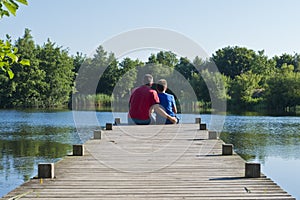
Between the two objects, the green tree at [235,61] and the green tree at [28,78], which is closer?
the green tree at [28,78]

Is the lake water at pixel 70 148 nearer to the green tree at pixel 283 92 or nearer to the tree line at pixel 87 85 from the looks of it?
the tree line at pixel 87 85

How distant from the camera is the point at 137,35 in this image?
883 cm

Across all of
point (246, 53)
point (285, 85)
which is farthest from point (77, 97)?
point (246, 53)

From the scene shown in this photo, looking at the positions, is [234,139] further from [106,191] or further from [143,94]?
[106,191]

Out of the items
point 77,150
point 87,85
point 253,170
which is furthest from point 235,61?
point 253,170

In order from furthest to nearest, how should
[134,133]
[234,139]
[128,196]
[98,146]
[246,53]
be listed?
[246,53]
[234,139]
[134,133]
[98,146]
[128,196]

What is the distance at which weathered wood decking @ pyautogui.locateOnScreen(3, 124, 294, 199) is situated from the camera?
4.50 metres

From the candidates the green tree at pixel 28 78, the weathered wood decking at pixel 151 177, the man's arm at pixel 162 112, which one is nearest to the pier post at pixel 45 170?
the weathered wood decking at pixel 151 177

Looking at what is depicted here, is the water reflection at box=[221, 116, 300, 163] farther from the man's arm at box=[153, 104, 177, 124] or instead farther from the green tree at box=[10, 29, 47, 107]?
the green tree at box=[10, 29, 47, 107]

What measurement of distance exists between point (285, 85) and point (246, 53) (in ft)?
70.2

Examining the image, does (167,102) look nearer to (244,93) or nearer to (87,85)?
(87,85)

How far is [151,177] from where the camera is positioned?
17.5 feet

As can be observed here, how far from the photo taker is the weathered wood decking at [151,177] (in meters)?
4.50

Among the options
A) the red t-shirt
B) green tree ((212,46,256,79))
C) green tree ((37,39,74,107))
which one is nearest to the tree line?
green tree ((37,39,74,107))
